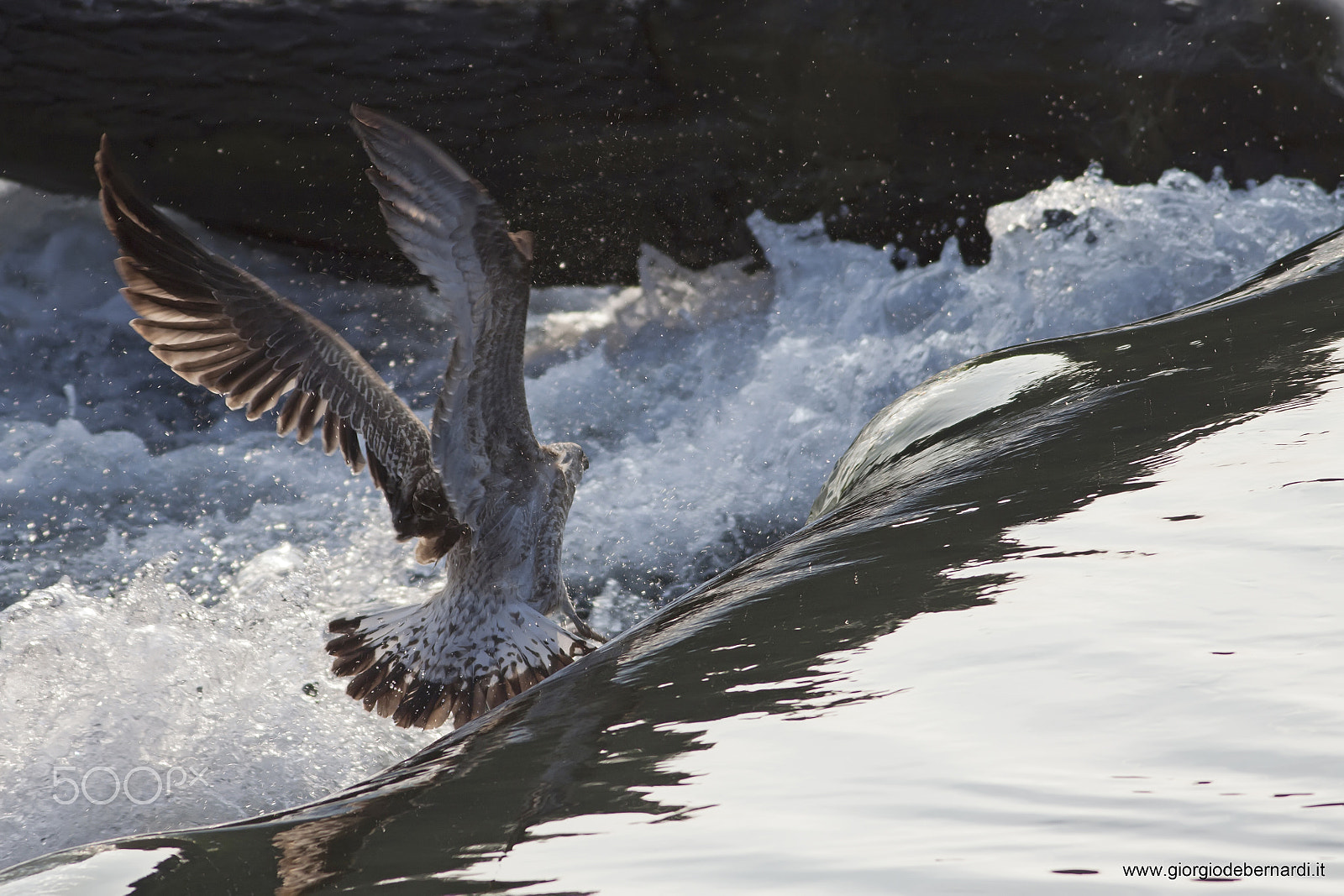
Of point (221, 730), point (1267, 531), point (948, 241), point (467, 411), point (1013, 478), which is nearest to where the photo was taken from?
point (1267, 531)

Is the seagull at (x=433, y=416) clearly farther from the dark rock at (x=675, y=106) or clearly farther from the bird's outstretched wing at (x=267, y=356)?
the dark rock at (x=675, y=106)

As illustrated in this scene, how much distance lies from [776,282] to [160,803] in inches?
159

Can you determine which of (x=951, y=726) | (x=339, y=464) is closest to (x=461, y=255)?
(x=951, y=726)

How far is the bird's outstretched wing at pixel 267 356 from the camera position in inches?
122

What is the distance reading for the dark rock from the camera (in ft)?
17.9

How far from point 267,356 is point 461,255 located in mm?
733

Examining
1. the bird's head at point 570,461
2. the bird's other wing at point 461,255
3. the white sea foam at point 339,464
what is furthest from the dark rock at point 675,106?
the bird's other wing at point 461,255

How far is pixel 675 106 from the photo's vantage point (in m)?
5.75

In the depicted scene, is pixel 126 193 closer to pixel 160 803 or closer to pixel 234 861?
pixel 160 803

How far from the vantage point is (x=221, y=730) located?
11.1ft

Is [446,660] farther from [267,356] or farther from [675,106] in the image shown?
[675,106]

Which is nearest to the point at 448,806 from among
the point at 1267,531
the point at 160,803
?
the point at 1267,531

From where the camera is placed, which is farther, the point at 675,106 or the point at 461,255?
the point at 675,106

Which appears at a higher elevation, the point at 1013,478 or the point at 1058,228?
the point at 1058,228
